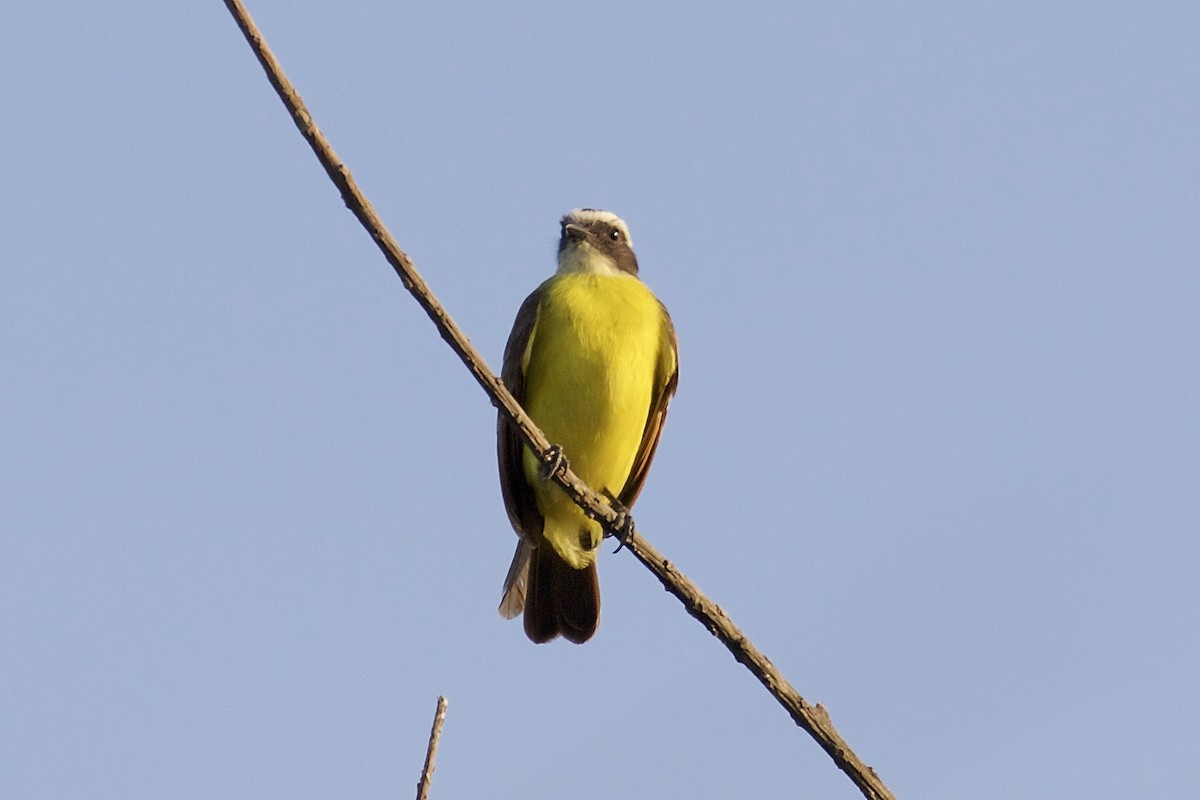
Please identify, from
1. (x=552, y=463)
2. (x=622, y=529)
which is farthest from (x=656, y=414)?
(x=552, y=463)

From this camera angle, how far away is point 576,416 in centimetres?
707

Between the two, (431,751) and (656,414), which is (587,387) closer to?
(656,414)

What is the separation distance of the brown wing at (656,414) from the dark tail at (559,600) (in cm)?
44

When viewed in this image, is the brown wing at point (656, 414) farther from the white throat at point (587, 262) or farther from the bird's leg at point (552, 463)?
the bird's leg at point (552, 463)

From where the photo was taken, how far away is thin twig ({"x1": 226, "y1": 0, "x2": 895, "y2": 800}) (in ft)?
11.6

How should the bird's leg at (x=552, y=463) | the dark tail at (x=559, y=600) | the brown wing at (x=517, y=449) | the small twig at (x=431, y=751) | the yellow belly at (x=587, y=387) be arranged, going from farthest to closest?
the dark tail at (x=559, y=600) < the brown wing at (x=517, y=449) < the yellow belly at (x=587, y=387) < the bird's leg at (x=552, y=463) < the small twig at (x=431, y=751)

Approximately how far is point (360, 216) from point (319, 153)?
195mm

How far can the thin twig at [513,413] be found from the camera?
352cm

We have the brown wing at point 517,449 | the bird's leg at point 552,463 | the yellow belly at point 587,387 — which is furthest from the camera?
the brown wing at point 517,449

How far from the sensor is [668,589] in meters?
4.65

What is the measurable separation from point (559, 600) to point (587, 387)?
113cm

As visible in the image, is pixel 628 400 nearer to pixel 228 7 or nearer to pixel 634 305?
pixel 634 305

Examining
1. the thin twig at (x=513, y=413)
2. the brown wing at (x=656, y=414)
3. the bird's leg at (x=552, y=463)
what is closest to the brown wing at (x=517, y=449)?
the brown wing at (x=656, y=414)

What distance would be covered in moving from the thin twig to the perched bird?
229cm
